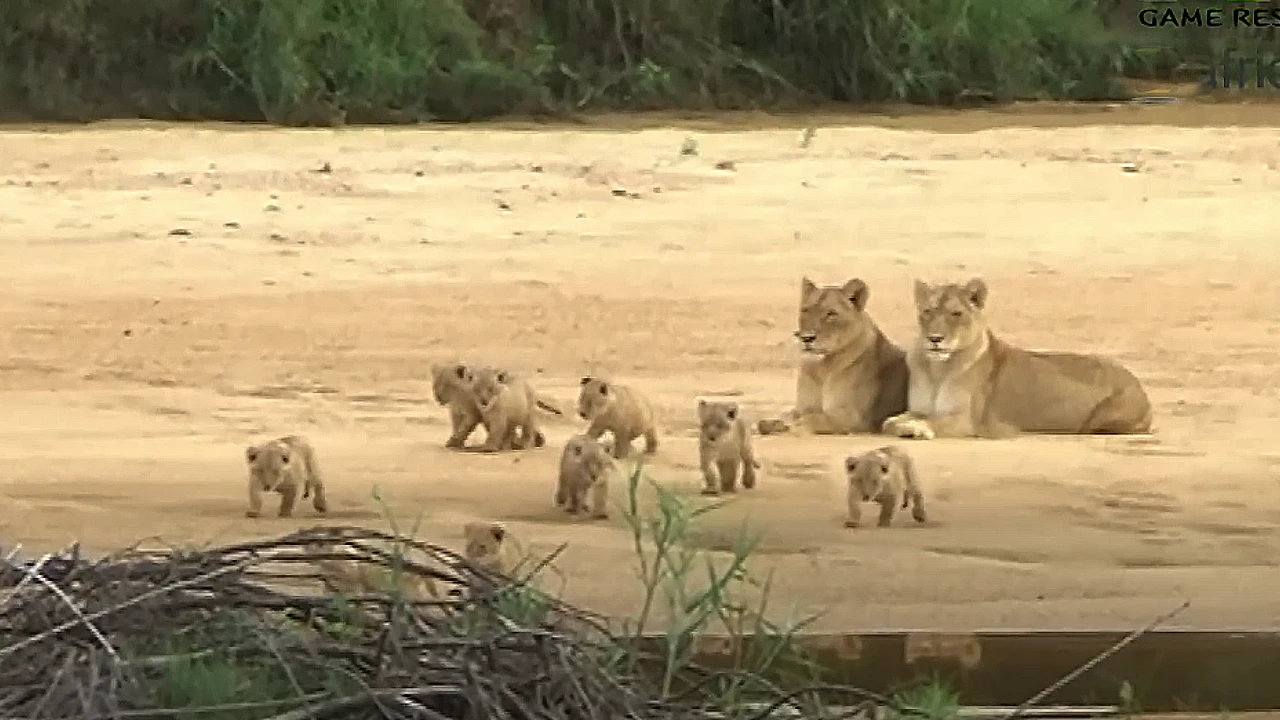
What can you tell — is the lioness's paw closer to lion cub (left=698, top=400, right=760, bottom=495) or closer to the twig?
lion cub (left=698, top=400, right=760, bottom=495)

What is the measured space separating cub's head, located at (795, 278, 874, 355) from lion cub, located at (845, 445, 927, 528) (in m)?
1.25

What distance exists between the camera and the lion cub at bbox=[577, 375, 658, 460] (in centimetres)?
612

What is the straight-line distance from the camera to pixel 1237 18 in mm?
10031

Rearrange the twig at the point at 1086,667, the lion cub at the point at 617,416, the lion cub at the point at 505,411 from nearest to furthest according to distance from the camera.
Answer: the twig at the point at 1086,667 < the lion cub at the point at 617,416 < the lion cub at the point at 505,411

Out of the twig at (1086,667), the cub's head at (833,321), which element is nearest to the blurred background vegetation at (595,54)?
the cub's head at (833,321)

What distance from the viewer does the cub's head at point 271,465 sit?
5.51 metres

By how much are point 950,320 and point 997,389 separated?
209 mm

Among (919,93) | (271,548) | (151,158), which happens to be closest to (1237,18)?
(919,93)

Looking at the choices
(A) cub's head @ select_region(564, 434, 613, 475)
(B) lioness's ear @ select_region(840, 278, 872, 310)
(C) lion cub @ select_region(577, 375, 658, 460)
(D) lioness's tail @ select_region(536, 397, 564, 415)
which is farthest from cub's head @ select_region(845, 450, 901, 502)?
(B) lioness's ear @ select_region(840, 278, 872, 310)

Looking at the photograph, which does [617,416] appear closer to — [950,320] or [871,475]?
[871,475]

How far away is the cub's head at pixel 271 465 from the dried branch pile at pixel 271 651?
5.20ft

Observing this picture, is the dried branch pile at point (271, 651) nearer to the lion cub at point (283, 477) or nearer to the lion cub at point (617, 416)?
the lion cub at point (283, 477)

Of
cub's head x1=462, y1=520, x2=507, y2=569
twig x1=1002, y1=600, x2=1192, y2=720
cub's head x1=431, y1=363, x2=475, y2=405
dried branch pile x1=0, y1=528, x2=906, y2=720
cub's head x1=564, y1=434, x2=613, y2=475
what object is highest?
dried branch pile x1=0, y1=528, x2=906, y2=720

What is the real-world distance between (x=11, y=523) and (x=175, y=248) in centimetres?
310
